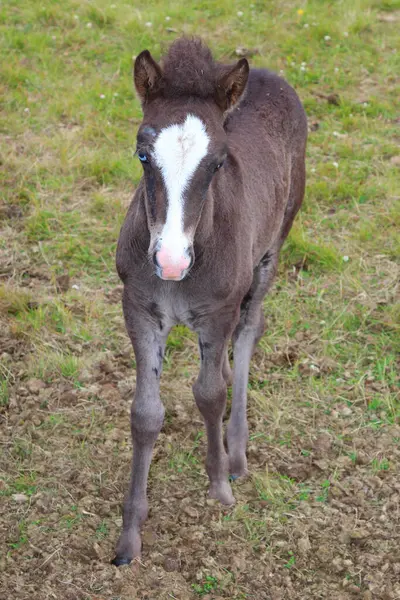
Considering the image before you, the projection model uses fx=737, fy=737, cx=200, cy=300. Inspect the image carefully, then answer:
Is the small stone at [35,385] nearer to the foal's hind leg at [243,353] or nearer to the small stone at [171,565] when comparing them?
the foal's hind leg at [243,353]

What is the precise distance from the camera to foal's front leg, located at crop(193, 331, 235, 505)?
350 centimetres

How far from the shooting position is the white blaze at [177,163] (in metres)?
2.83

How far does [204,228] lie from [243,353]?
1.28 metres

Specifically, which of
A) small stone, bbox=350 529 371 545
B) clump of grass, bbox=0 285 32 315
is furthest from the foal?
clump of grass, bbox=0 285 32 315

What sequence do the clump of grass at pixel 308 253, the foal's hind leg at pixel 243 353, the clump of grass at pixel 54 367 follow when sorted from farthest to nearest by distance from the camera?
1. the clump of grass at pixel 308 253
2. the clump of grass at pixel 54 367
3. the foal's hind leg at pixel 243 353

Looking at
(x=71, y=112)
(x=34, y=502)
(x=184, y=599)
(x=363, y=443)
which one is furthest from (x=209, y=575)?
(x=71, y=112)

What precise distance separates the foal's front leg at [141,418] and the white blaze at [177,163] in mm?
706

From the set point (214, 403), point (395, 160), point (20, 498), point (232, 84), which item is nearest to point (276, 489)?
point (214, 403)

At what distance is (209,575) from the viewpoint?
11.2 feet

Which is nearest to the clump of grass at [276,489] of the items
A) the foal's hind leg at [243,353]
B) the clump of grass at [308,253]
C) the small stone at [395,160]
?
the foal's hind leg at [243,353]

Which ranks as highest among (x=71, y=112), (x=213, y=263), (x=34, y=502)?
(x=213, y=263)

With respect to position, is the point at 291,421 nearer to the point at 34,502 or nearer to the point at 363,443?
the point at 363,443

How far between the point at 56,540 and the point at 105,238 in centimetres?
258

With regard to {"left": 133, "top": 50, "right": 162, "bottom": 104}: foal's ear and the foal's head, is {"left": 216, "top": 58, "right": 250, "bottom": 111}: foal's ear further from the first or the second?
{"left": 133, "top": 50, "right": 162, "bottom": 104}: foal's ear
